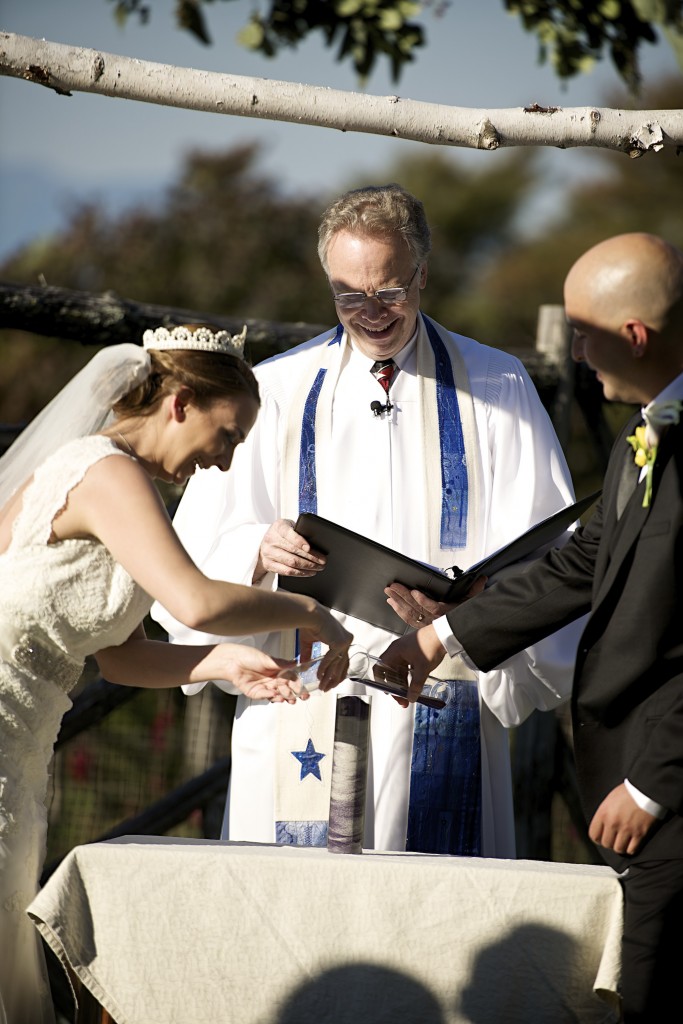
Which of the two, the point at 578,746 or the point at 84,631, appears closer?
the point at 578,746

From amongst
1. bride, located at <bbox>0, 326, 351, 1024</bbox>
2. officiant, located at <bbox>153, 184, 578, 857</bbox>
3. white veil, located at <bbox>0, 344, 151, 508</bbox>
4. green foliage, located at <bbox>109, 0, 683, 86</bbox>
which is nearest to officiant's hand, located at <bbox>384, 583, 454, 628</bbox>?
officiant, located at <bbox>153, 184, 578, 857</bbox>

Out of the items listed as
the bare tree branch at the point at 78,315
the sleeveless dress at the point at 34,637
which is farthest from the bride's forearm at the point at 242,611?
the bare tree branch at the point at 78,315

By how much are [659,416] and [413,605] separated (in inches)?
44.8

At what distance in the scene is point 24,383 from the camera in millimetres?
16703

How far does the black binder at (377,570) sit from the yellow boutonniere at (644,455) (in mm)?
562

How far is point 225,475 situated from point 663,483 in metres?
1.73

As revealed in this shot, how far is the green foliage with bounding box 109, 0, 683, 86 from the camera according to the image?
224 inches

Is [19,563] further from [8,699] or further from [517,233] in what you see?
[517,233]

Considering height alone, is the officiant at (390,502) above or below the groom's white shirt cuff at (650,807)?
above

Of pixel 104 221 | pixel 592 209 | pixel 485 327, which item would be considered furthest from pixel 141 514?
pixel 592 209

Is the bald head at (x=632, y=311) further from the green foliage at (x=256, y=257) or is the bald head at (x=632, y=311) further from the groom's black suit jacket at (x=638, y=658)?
the green foliage at (x=256, y=257)

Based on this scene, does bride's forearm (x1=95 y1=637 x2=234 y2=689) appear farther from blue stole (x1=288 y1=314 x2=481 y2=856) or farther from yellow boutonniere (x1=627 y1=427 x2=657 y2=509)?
yellow boutonniere (x1=627 y1=427 x2=657 y2=509)

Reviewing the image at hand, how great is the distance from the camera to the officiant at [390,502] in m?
3.70

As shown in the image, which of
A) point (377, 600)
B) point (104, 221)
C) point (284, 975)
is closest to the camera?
point (284, 975)
